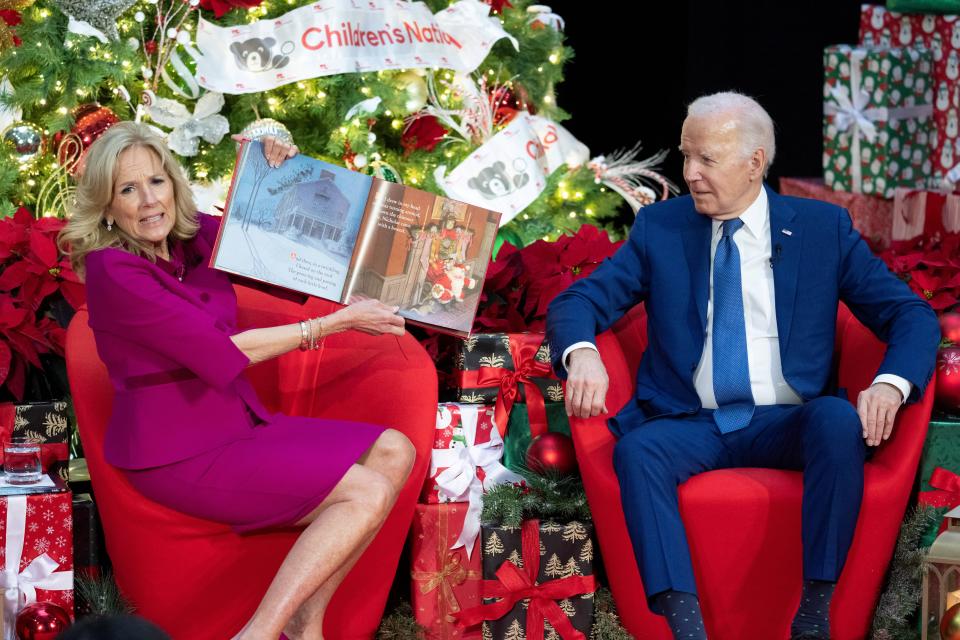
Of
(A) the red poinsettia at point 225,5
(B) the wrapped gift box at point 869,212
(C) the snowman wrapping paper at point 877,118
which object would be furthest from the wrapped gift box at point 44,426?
(C) the snowman wrapping paper at point 877,118

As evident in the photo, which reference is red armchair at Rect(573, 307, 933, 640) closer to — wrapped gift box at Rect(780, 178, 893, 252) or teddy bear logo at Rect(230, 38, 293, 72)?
teddy bear logo at Rect(230, 38, 293, 72)

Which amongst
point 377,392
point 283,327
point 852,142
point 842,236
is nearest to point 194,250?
point 283,327

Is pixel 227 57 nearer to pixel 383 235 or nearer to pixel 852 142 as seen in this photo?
pixel 383 235

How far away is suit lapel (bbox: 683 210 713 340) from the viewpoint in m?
3.21

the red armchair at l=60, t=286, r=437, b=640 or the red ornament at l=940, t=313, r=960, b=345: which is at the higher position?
the red ornament at l=940, t=313, r=960, b=345

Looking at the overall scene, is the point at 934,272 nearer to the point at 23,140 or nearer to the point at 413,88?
the point at 413,88

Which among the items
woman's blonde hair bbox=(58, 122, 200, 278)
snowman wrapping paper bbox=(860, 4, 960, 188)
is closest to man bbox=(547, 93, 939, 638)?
woman's blonde hair bbox=(58, 122, 200, 278)

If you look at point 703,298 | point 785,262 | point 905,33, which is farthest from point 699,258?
point 905,33

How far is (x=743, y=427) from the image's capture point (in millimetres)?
3092

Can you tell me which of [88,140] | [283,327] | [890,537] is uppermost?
[88,140]

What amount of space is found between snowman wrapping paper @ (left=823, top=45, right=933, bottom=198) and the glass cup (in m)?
4.20

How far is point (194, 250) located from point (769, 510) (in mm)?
1474

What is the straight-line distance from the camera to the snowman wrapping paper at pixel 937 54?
579 centimetres

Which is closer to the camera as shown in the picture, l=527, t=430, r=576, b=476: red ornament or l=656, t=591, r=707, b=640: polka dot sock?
l=656, t=591, r=707, b=640: polka dot sock
